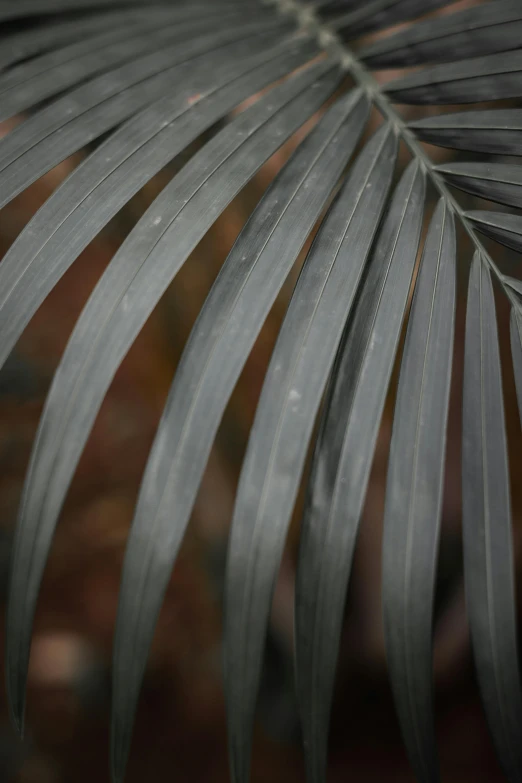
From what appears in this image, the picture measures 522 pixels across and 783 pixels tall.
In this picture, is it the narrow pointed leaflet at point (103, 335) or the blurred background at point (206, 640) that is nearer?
the narrow pointed leaflet at point (103, 335)

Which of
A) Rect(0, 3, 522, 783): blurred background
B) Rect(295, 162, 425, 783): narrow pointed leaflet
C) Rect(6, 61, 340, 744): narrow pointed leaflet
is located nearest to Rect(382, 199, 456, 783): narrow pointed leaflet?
Rect(295, 162, 425, 783): narrow pointed leaflet

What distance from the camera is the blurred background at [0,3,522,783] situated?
1041 mm

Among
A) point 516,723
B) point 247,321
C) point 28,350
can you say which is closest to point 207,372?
point 247,321

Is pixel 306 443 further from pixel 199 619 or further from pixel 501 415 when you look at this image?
pixel 199 619

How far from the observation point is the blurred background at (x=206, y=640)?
3.42ft

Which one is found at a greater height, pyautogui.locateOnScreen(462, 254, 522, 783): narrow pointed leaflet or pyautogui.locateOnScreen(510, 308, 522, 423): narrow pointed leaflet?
pyautogui.locateOnScreen(510, 308, 522, 423): narrow pointed leaflet

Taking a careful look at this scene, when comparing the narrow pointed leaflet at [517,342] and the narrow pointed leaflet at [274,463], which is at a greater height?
the narrow pointed leaflet at [517,342]

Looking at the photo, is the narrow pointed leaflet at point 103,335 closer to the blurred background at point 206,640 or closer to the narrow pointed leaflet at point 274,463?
the narrow pointed leaflet at point 274,463

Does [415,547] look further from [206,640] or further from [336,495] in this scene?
[206,640]

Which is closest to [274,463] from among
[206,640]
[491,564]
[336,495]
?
[336,495]

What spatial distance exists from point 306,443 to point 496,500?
0.40ft

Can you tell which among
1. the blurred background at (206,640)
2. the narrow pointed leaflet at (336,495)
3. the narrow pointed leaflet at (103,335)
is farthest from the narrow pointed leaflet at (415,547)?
the blurred background at (206,640)

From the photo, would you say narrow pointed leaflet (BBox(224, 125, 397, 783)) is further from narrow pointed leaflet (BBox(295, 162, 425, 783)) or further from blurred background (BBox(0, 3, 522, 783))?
blurred background (BBox(0, 3, 522, 783))

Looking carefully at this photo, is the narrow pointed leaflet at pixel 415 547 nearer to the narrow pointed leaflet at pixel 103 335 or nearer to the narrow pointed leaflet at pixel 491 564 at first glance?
the narrow pointed leaflet at pixel 491 564
